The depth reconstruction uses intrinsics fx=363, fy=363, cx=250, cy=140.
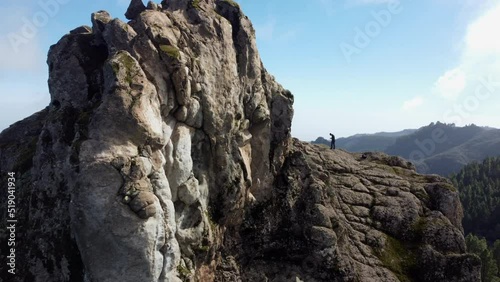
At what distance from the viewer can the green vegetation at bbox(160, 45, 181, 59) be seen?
35.5 m

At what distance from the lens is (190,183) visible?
36.6 metres

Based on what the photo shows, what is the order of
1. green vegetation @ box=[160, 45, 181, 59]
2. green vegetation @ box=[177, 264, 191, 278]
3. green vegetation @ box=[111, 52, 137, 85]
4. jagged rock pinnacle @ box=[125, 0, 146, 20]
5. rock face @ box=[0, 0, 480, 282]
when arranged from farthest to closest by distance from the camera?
jagged rock pinnacle @ box=[125, 0, 146, 20] < green vegetation @ box=[160, 45, 181, 59] < green vegetation @ box=[177, 264, 191, 278] < green vegetation @ box=[111, 52, 137, 85] < rock face @ box=[0, 0, 480, 282]

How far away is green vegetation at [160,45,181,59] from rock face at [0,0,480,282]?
0.12 meters

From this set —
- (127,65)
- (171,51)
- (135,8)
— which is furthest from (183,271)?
(135,8)

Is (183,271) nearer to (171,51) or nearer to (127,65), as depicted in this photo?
(127,65)

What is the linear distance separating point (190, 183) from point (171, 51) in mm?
13278

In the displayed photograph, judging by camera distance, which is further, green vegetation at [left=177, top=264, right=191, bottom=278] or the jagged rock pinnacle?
the jagged rock pinnacle

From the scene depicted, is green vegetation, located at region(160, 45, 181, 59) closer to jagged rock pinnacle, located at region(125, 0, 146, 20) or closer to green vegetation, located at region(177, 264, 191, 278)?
jagged rock pinnacle, located at region(125, 0, 146, 20)

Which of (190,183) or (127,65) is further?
(190,183)

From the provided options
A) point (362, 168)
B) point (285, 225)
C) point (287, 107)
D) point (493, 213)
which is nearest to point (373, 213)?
point (362, 168)

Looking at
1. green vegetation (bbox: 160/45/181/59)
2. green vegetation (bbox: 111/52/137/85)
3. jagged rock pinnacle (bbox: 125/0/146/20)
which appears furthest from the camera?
jagged rock pinnacle (bbox: 125/0/146/20)

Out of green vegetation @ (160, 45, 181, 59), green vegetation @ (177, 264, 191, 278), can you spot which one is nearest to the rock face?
green vegetation @ (160, 45, 181, 59)

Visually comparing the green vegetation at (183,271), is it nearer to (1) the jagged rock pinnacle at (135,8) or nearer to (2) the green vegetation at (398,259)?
(2) the green vegetation at (398,259)

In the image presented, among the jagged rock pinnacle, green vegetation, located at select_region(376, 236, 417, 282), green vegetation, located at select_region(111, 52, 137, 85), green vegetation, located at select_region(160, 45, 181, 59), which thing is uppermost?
the jagged rock pinnacle
